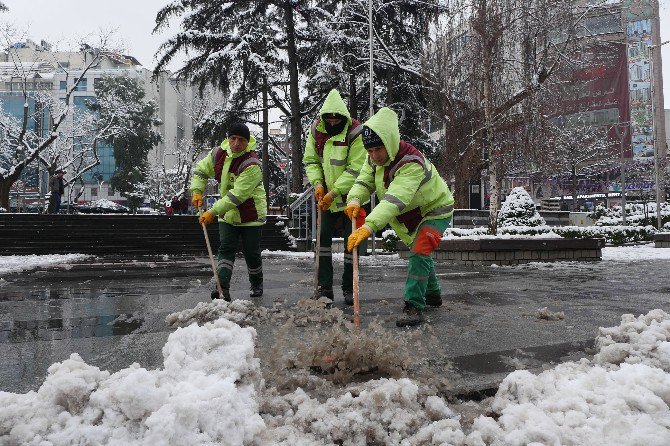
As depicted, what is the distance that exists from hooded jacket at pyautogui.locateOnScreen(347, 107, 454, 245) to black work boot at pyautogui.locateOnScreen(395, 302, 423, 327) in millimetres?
585

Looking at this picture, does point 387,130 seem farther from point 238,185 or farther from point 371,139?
point 238,185

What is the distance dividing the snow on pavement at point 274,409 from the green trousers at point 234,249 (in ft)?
9.67

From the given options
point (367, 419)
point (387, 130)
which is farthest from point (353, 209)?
point (367, 419)

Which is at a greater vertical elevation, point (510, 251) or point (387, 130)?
point (387, 130)

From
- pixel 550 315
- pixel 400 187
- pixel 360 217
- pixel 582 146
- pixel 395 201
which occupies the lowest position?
pixel 550 315

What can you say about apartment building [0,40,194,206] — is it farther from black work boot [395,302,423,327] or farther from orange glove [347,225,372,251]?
orange glove [347,225,372,251]

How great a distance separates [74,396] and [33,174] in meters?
72.8

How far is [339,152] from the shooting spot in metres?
5.16

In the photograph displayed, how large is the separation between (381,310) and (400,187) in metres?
1.43

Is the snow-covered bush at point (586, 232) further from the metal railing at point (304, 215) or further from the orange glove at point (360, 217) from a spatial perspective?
the orange glove at point (360, 217)

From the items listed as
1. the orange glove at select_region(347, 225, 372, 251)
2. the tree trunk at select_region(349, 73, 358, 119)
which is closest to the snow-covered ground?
the orange glove at select_region(347, 225, 372, 251)

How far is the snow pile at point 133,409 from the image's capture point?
1799mm

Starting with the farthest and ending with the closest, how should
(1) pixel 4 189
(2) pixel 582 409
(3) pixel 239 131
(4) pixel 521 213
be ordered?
1. (1) pixel 4 189
2. (4) pixel 521 213
3. (3) pixel 239 131
4. (2) pixel 582 409

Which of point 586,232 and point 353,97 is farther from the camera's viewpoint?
point 353,97
